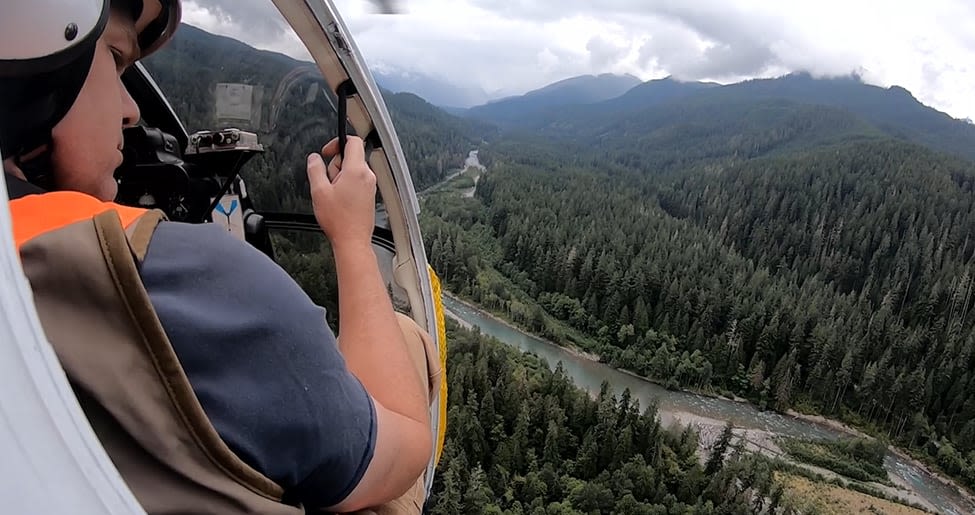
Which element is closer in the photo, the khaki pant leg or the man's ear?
A: the man's ear

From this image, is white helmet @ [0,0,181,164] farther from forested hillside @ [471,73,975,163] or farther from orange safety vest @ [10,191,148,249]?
forested hillside @ [471,73,975,163]

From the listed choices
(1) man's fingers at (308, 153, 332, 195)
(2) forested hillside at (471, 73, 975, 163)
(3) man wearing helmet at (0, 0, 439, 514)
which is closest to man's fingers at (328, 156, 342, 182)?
(1) man's fingers at (308, 153, 332, 195)

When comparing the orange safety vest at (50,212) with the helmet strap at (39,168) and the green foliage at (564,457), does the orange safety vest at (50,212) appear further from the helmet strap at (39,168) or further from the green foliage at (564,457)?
the green foliage at (564,457)

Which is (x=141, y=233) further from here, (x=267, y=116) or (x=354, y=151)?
(x=267, y=116)

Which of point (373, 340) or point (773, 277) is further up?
point (773, 277)

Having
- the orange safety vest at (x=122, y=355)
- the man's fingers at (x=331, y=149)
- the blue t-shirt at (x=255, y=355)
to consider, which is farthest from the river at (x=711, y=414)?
the orange safety vest at (x=122, y=355)

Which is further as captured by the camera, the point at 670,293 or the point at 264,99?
the point at 670,293

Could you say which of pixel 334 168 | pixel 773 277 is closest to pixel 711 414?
pixel 773 277

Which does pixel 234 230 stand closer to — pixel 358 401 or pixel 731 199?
pixel 358 401
